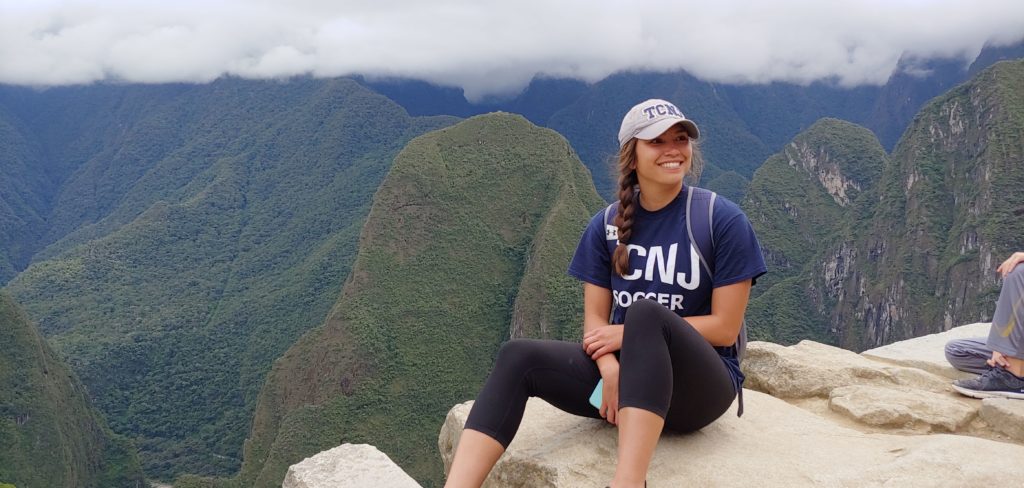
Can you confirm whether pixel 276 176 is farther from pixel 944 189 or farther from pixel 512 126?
pixel 944 189

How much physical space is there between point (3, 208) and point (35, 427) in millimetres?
122764

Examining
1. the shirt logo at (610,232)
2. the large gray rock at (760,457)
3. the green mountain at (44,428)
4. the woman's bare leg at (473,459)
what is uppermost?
the shirt logo at (610,232)

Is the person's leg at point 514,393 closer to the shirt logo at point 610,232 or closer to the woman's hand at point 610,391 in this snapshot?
the woman's hand at point 610,391

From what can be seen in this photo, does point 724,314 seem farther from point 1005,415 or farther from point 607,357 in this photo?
point 1005,415

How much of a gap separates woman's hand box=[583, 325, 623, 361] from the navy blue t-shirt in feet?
0.88

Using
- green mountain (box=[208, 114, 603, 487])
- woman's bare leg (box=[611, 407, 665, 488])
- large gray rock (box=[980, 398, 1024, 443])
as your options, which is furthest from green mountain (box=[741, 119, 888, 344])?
woman's bare leg (box=[611, 407, 665, 488])

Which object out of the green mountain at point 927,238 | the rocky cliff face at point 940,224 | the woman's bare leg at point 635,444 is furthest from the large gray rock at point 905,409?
the rocky cliff face at point 940,224

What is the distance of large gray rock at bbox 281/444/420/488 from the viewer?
4203mm

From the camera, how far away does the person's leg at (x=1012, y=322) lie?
434cm

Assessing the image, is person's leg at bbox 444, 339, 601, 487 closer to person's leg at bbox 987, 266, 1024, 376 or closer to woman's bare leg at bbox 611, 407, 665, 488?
woman's bare leg at bbox 611, 407, 665, 488

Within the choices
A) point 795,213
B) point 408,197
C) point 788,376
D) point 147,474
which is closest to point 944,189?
point 795,213

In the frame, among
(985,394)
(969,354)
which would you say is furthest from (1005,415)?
(969,354)

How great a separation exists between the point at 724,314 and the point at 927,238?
70275 millimetres

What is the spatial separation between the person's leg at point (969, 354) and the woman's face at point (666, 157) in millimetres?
3280
